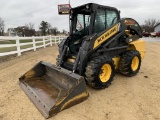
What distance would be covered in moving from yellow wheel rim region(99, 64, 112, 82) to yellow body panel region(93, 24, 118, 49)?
0.62m

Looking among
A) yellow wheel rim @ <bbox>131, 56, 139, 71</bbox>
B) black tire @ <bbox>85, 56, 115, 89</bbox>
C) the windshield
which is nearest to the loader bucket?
black tire @ <bbox>85, 56, 115, 89</bbox>

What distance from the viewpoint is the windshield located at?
5.74 metres

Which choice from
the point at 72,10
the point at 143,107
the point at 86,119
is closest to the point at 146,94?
the point at 143,107

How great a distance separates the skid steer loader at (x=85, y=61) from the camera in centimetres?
390

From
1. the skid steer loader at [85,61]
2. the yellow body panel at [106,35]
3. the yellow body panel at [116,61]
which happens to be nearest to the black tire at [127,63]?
the skid steer loader at [85,61]

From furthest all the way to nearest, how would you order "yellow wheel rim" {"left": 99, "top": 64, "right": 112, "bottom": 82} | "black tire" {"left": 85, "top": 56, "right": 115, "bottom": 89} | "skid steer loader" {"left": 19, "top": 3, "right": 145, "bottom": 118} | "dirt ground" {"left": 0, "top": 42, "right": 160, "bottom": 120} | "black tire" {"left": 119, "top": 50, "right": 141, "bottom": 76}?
"black tire" {"left": 119, "top": 50, "right": 141, "bottom": 76} → "yellow wheel rim" {"left": 99, "top": 64, "right": 112, "bottom": 82} → "black tire" {"left": 85, "top": 56, "right": 115, "bottom": 89} → "skid steer loader" {"left": 19, "top": 3, "right": 145, "bottom": 118} → "dirt ground" {"left": 0, "top": 42, "right": 160, "bottom": 120}

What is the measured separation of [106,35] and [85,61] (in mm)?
1017

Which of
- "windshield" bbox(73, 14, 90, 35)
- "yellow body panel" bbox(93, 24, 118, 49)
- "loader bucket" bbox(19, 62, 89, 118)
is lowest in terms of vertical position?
"loader bucket" bbox(19, 62, 89, 118)

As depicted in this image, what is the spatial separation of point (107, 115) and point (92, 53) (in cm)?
177

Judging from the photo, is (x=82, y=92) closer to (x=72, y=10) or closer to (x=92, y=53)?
(x=92, y=53)

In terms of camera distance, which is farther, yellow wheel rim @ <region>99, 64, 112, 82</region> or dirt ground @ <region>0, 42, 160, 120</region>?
yellow wheel rim @ <region>99, 64, 112, 82</region>

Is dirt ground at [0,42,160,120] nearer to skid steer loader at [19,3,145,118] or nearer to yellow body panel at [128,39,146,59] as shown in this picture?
skid steer loader at [19,3,145,118]

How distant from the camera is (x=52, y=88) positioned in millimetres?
4586

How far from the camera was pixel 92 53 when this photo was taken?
15.6 feet
